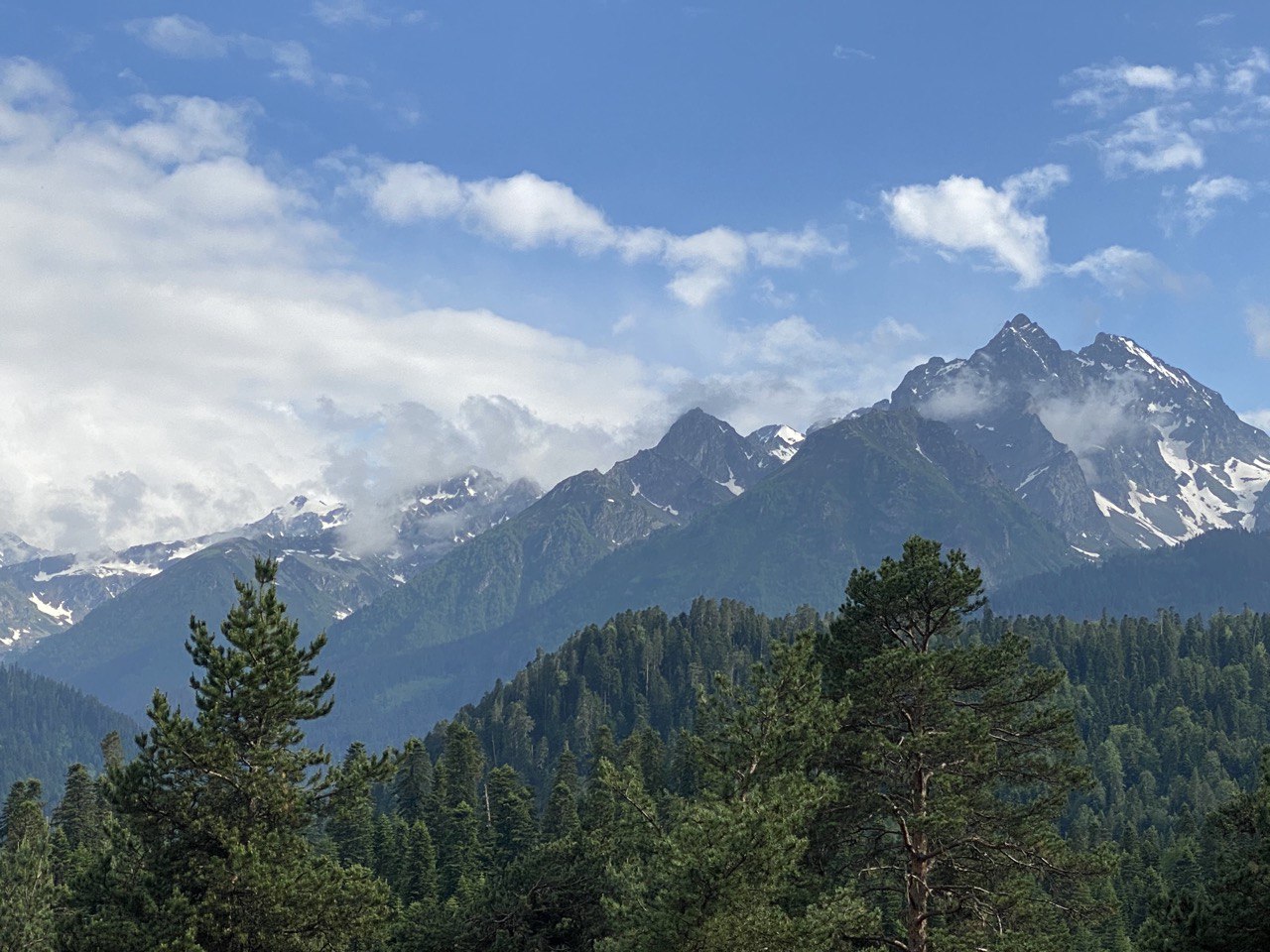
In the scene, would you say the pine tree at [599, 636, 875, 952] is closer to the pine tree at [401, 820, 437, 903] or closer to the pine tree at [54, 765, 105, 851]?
the pine tree at [401, 820, 437, 903]

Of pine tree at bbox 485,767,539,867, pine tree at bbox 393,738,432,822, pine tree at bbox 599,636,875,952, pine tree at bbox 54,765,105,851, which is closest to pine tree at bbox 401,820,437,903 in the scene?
pine tree at bbox 485,767,539,867

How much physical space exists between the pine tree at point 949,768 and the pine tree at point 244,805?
18.2 meters

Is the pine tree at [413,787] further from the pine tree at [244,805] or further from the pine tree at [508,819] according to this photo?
the pine tree at [244,805]

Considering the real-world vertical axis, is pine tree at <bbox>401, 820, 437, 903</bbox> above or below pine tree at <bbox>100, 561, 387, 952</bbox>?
below

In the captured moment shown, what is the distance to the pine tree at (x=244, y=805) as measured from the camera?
133 ft

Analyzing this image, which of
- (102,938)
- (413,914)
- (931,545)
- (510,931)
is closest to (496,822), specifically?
(413,914)

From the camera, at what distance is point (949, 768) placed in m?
40.4

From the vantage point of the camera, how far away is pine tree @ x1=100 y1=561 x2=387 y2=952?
40.5m

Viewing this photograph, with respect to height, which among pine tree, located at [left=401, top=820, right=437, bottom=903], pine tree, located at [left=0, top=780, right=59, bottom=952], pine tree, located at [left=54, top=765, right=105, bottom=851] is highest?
pine tree, located at [left=54, top=765, right=105, bottom=851]

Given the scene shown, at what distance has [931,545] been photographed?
41.4m

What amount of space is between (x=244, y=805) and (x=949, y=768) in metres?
24.6

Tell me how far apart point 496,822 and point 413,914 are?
48.4m

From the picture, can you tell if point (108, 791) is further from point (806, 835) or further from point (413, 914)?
point (413, 914)

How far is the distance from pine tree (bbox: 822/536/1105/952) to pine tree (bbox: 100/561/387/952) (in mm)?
18249
